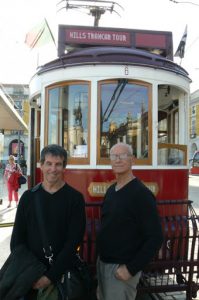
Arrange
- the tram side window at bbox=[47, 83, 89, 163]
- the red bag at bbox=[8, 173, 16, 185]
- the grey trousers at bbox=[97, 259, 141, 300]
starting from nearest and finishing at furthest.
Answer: the grey trousers at bbox=[97, 259, 141, 300], the tram side window at bbox=[47, 83, 89, 163], the red bag at bbox=[8, 173, 16, 185]

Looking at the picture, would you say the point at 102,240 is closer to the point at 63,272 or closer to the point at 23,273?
the point at 63,272

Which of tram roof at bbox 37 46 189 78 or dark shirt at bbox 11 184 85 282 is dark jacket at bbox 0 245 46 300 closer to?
dark shirt at bbox 11 184 85 282

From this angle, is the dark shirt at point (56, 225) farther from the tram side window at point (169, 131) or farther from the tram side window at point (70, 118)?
the tram side window at point (169, 131)

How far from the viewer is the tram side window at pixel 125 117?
4855 millimetres

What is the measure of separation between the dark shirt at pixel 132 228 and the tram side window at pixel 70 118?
6.18ft

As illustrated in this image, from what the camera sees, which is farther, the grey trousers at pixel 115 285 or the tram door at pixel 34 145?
the tram door at pixel 34 145

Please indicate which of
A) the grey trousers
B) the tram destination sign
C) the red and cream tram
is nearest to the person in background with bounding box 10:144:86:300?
the grey trousers

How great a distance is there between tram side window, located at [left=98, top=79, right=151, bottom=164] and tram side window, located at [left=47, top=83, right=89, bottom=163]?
22cm

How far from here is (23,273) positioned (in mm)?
2777

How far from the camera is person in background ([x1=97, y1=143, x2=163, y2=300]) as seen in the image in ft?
9.37

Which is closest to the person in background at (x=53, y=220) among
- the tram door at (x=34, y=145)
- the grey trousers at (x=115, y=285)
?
the grey trousers at (x=115, y=285)

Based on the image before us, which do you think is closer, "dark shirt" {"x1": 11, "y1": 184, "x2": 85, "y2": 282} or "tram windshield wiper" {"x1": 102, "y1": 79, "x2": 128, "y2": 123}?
"dark shirt" {"x1": 11, "y1": 184, "x2": 85, "y2": 282}

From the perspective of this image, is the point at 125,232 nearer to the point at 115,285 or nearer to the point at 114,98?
the point at 115,285

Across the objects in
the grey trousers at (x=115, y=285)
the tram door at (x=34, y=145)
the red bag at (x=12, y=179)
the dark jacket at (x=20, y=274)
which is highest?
the tram door at (x=34, y=145)
